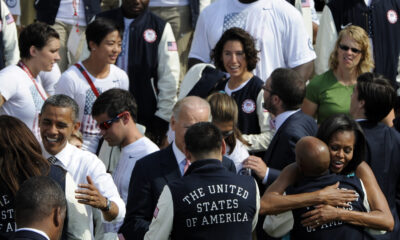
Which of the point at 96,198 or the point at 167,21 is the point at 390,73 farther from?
the point at 96,198

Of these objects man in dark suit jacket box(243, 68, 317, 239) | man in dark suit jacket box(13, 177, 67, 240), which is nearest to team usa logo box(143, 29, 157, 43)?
man in dark suit jacket box(243, 68, 317, 239)

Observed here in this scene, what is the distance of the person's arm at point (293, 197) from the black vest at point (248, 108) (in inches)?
85.8

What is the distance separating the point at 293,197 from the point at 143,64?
400 centimetres

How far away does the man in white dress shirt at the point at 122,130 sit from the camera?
21.7 feet

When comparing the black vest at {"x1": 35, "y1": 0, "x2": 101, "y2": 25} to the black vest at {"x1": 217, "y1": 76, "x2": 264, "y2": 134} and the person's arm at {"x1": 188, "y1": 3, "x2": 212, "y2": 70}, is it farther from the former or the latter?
the black vest at {"x1": 217, "y1": 76, "x2": 264, "y2": 134}

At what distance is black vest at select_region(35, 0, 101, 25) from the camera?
988 cm

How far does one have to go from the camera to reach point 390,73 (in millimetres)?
9266

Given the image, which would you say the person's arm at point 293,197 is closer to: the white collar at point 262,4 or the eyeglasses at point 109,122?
the eyeglasses at point 109,122

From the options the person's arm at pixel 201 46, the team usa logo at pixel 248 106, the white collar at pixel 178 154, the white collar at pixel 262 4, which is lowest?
the team usa logo at pixel 248 106

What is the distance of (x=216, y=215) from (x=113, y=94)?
234cm

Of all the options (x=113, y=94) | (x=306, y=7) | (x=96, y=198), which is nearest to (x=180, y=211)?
(x=96, y=198)

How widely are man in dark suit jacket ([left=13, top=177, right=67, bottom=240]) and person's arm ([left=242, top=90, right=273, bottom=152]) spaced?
3249 millimetres

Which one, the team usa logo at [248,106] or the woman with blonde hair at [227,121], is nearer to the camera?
the woman with blonde hair at [227,121]

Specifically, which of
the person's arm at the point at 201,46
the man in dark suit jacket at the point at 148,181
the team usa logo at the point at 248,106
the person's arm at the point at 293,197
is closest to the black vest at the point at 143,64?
the person's arm at the point at 201,46
